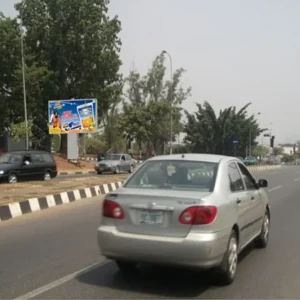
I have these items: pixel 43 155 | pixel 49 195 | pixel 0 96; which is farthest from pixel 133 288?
pixel 0 96

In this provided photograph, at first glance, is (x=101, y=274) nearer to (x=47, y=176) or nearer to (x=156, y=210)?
(x=156, y=210)

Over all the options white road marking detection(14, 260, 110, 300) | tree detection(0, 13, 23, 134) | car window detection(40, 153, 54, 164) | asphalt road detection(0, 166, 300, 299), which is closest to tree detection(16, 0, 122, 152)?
tree detection(0, 13, 23, 134)

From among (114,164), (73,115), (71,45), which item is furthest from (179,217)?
(71,45)

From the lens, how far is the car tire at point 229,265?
574cm

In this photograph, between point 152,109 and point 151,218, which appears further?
point 152,109

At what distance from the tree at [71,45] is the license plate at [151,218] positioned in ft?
135

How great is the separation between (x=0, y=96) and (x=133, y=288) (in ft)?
137

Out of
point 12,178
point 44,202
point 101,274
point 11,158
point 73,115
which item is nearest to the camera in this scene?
point 101,274

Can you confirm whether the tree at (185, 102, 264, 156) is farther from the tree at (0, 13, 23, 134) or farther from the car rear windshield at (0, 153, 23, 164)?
the car rear windshield at (0, 153, 23, 164)

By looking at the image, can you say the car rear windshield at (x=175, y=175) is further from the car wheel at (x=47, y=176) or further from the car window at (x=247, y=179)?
the car wheel at (x=47, y=176)

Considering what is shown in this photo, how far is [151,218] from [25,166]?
1724 centimetres

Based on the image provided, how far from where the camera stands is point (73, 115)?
41344 mm

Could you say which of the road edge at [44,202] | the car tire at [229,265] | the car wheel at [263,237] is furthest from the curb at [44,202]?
the car tire at [229,265]

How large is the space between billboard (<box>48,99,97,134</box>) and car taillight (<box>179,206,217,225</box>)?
35994 mm
